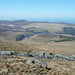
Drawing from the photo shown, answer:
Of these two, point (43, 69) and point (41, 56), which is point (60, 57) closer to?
Answer: point (41, 56)

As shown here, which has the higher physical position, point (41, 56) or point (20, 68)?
point (20, 68)

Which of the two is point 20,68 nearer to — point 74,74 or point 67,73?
point 67,73

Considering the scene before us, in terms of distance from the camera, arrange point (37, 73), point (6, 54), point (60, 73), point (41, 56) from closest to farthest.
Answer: point (37, 73)
point (60, 73)
point (6, 54)
point (41, 56)

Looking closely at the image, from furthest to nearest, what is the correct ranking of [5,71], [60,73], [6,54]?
[6,54]
[60,73]
[5,71]

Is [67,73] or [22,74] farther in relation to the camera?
[67,73]

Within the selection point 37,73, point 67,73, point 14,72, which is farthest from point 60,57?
point 14,72

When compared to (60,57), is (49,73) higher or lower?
higher

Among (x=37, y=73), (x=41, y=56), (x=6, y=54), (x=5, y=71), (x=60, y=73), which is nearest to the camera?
(x=5, y=71)

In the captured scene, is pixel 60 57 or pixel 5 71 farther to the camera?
pixel 60 57

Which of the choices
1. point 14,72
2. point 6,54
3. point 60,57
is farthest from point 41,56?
point 14,72
